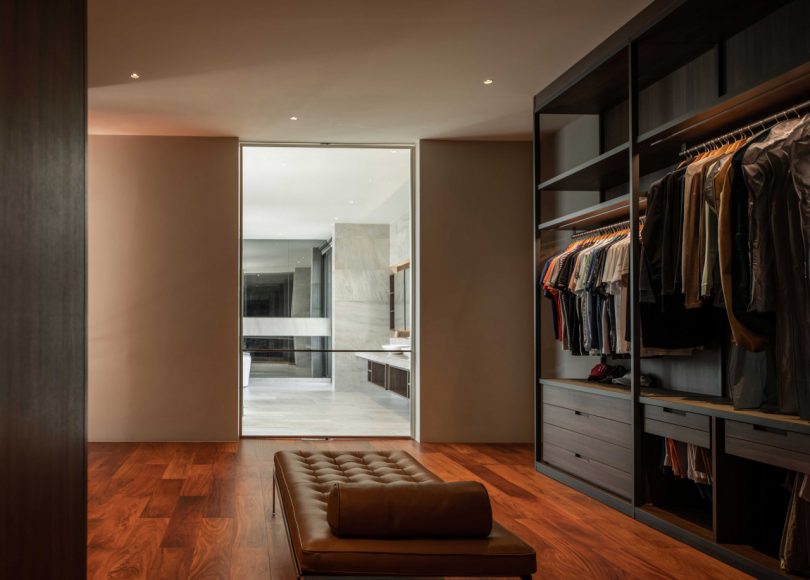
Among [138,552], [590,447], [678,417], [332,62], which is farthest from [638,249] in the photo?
[138,552]

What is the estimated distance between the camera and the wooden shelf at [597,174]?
15.4ft

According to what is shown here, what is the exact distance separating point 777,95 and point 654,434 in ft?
5.88

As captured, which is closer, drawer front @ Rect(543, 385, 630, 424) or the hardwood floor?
the hardwood floor

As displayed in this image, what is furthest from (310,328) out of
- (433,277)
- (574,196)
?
(574,196)

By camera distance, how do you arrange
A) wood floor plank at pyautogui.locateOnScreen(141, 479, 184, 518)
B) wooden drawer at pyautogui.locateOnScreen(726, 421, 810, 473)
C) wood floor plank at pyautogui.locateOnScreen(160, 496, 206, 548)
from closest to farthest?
wooden drawer at pyautogui.locateOnScreen(726, 421, 810, 473)
wood floor plank at pyautogui.locateOnScreen(160, 496, 206, 548)
wood floor plank at pyautogui.locateOnScreen(141, 479, 184, 518)

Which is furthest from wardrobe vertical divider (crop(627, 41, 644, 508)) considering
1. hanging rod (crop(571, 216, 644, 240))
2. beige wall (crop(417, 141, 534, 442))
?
beige wall (crop(417, 141, 534, 442))

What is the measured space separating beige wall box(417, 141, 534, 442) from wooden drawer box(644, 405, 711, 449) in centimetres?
288

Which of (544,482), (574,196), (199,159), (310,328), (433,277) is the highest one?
(199,159)

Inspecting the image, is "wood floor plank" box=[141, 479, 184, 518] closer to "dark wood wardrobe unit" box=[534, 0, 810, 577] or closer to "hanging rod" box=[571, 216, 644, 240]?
"dark wood wardrobe unit" box=[534, 0, 810, 577]

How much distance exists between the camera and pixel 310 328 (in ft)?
23.6

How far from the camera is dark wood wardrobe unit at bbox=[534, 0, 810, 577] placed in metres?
3.41

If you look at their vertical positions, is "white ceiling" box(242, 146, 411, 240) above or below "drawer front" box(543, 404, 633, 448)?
above

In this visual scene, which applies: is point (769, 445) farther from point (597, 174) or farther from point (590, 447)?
point (597, 174)

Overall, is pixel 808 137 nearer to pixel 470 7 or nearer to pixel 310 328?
pixel 470 7
